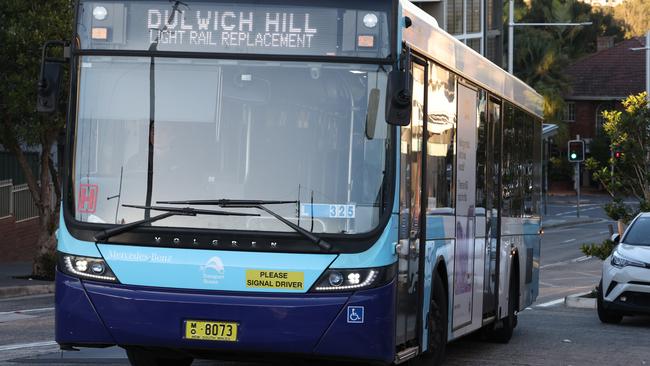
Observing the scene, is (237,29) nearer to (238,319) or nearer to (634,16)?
(238,319)

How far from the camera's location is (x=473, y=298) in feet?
43.4

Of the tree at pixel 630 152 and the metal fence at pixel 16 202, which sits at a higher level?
the tree at pixel 630 152

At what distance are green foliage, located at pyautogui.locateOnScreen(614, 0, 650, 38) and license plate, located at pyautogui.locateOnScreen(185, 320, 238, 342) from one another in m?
110

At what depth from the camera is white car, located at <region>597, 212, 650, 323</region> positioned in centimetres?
1839

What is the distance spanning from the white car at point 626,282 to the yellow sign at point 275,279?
1023 centimetres

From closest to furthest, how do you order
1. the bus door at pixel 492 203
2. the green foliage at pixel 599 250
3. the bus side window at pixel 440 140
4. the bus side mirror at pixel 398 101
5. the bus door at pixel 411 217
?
the bus side mirror at pixel 398 101, the bus door at pixel 411 217, the bus side window at pixel 440 140, the bus door at pixel 492 203, the green foliage at pixel 599 250

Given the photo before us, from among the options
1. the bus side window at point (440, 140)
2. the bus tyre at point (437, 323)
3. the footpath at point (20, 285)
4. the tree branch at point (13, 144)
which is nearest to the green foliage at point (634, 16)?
the footpath at point (20, 285)

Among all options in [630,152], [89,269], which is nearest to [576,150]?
[630,152]

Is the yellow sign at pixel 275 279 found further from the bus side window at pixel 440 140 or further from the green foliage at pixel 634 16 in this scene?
the green foliage at pixel 634 16

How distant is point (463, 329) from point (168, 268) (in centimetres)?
426

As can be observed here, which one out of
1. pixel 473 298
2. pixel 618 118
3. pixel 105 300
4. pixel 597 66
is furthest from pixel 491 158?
pixel 597 66

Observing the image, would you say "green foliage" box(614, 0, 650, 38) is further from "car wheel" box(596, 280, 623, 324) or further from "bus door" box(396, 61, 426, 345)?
"bus door" box(396, 61, 426, 345)

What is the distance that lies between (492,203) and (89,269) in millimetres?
6078

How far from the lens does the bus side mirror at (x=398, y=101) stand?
354 inches
